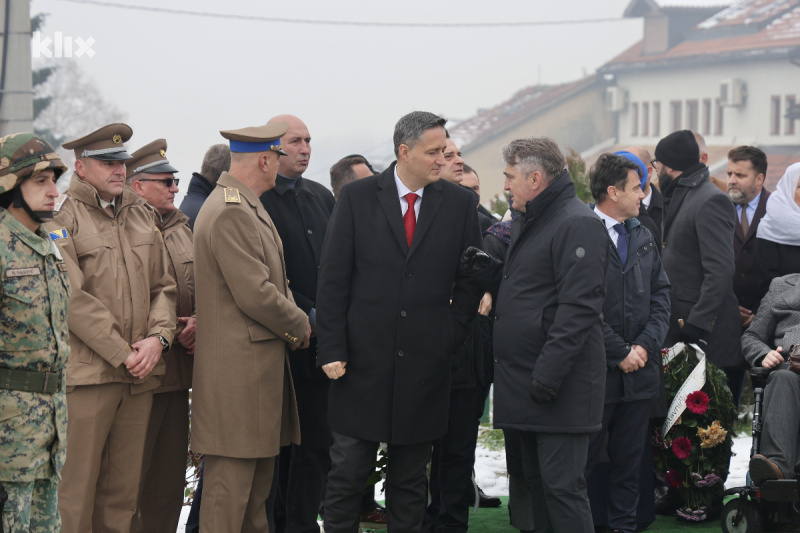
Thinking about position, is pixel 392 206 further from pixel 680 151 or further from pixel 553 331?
pixel 680 151

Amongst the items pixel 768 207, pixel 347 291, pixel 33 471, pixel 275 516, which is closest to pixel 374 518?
pixel 275 516

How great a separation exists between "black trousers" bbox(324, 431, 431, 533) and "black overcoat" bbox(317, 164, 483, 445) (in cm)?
10

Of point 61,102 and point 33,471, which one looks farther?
point 61,102

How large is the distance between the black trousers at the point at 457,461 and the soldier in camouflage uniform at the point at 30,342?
2223 millimetres

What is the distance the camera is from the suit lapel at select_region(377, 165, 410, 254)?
4.66 meters

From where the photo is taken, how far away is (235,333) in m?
4.59

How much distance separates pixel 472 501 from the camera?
6.31 m

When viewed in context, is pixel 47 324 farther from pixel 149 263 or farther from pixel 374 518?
pixel 374 518

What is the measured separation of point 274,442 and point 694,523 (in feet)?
9.21

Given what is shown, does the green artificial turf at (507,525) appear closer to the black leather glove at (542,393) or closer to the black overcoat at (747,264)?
the black overcoat at (747,264)

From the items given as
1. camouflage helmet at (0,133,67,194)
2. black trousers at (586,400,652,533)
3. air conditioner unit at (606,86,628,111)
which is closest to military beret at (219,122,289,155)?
camouflage helmet at (0,133,67,194)

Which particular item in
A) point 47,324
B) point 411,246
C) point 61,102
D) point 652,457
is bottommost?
point 652,457

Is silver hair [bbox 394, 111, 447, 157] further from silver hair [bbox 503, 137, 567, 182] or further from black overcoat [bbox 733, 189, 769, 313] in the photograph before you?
black overcoat [bbox 733, 189, 769, 313]

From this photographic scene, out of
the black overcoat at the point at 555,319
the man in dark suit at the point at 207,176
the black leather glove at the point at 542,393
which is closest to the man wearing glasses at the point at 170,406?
the man in dark suit at the point at 207,176
